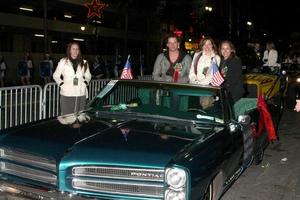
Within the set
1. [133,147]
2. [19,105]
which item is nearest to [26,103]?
[19,105]

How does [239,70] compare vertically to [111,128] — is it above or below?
above

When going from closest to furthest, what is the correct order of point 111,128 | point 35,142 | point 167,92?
point 35,142 < point 111,128 < point 167,92

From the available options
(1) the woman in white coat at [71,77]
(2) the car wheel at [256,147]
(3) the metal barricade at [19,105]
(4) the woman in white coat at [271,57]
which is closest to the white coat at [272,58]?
(4) the woman in white coat at [271,57]

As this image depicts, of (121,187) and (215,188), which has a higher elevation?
(121,187)

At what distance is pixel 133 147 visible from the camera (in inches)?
165

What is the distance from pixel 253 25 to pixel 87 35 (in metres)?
30.5

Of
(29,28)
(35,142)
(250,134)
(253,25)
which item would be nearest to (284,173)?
(250,134)

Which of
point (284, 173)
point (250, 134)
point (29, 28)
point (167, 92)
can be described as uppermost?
point (29, 28)

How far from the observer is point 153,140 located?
14.6 feet

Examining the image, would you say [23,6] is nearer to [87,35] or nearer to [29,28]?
[29,28]

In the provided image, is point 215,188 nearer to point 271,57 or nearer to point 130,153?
point 130,153

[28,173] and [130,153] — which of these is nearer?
[130,153]

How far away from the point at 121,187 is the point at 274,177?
3757mm

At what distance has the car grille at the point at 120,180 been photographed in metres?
3.91
